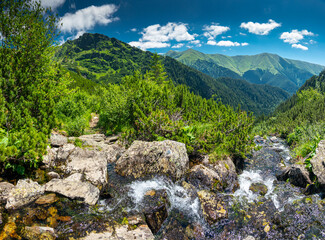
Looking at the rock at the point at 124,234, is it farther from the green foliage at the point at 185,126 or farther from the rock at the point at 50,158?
the green foliage at the point at 185,126

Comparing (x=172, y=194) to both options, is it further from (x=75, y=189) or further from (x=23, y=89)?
(x=23, y=89)

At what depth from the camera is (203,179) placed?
10.9m

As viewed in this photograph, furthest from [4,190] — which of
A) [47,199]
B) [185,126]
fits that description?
[185,126]

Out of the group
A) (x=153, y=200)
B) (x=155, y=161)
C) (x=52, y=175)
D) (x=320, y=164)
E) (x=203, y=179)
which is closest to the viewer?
(x=52, y=175)

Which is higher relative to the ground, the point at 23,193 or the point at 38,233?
the point at 23,193

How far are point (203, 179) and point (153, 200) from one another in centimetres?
401

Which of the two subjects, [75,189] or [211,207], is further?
[211,207]

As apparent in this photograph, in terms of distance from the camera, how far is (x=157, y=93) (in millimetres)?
18594

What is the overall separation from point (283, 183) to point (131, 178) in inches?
461

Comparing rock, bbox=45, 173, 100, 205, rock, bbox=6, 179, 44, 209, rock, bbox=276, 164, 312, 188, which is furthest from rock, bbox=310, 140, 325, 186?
rock, bbox=6, 179, 44, 209

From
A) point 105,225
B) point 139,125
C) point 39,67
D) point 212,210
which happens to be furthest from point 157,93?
point 105,225

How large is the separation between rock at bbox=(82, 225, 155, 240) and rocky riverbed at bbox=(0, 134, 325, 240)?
0.03 meters

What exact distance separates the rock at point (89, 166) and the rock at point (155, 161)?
65.8 inches

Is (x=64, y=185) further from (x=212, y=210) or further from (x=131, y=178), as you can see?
(x=212, y=210)
